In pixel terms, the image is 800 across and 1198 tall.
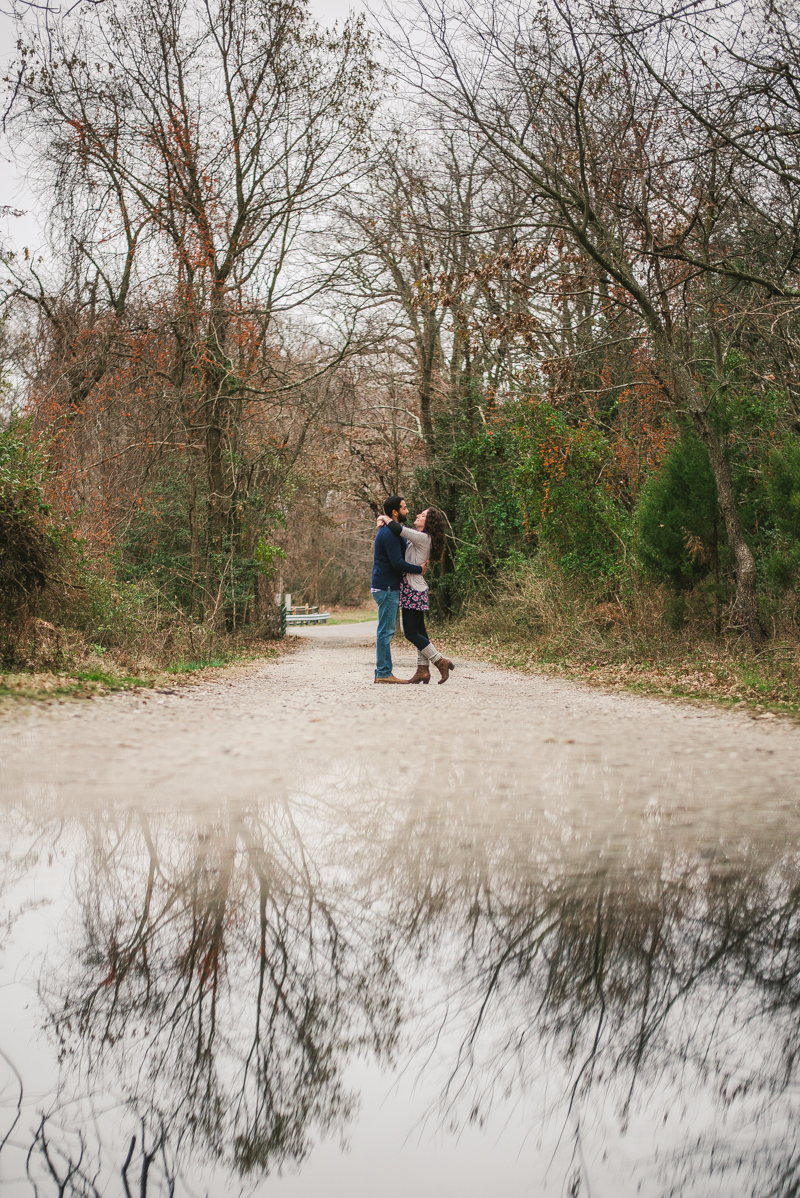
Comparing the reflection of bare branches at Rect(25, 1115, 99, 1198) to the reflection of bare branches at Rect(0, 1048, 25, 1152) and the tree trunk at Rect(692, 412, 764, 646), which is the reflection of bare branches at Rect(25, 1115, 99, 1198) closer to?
the reflection of bare branches at Rect(0, 1048, 25, 1152)

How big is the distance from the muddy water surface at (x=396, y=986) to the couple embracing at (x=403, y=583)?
6.37 m

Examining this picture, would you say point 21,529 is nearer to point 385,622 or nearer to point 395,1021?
point 385,622

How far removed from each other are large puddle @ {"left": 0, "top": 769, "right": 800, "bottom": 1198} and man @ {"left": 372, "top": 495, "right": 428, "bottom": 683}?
26.1 feet

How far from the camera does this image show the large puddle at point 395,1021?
1943 mm

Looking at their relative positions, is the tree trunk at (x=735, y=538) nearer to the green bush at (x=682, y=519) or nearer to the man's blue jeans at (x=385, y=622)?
the green bush at (x=682, y=519)

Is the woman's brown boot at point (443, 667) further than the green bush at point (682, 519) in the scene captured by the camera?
No

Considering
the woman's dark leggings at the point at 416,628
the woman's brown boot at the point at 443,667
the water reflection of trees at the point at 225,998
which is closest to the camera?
the water reflection of trees at the point at 225,998

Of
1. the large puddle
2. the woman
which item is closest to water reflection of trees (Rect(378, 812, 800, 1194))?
the large puddle

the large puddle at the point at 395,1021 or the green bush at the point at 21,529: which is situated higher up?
the green bush at the point at 21,529

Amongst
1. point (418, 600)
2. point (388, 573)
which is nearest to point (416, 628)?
point (418, 600)

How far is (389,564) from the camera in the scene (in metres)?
12.1

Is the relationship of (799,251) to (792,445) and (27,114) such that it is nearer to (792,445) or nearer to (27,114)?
(792,445)

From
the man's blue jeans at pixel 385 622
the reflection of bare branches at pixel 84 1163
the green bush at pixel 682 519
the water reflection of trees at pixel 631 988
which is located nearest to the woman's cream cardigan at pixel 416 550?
the man's blue jeans at pixel 385 622

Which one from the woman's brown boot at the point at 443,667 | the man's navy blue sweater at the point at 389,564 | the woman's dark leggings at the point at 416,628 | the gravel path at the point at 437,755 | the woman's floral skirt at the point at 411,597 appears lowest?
the gravel path at the point at 437,755
